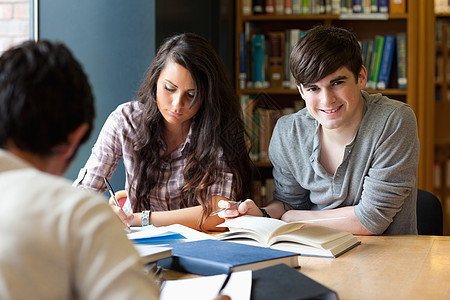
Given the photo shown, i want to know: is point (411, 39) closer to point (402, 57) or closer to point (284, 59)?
point (402, 57)

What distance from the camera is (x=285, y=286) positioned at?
1.03 meters

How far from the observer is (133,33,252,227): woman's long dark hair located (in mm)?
1932

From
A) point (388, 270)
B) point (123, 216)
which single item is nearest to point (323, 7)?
point (123, 216)

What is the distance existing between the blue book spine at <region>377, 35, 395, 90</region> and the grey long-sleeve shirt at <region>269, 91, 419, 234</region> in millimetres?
1713

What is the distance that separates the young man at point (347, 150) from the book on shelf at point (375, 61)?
171 centimetres

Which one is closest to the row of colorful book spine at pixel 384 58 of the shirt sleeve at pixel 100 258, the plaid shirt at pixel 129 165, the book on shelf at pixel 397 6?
the book on shelf at pixel 397 6

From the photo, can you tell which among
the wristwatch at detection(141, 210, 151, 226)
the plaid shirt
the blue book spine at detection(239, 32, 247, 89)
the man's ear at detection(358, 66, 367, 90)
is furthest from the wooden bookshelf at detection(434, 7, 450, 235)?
the wristwatch at detection(141, 210, 151, 226)

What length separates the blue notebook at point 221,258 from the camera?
1200 mm

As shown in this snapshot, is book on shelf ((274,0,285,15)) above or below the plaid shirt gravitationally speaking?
above

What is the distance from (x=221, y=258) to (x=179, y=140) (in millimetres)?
902

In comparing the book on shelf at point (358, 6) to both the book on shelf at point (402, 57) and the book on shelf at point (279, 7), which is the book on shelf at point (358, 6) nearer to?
the book on shelf at point (402, 57)

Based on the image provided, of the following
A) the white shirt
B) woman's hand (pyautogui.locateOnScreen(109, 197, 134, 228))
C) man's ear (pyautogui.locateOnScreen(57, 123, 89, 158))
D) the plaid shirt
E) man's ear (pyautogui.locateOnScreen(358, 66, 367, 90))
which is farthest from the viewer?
the plaid shirt

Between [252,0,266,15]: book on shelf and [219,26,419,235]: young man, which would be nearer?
[219,26,419,235]: young man

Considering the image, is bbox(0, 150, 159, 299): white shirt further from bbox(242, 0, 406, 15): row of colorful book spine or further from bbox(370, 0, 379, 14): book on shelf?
bbox(370, 0, 379, 14): book on shelf
